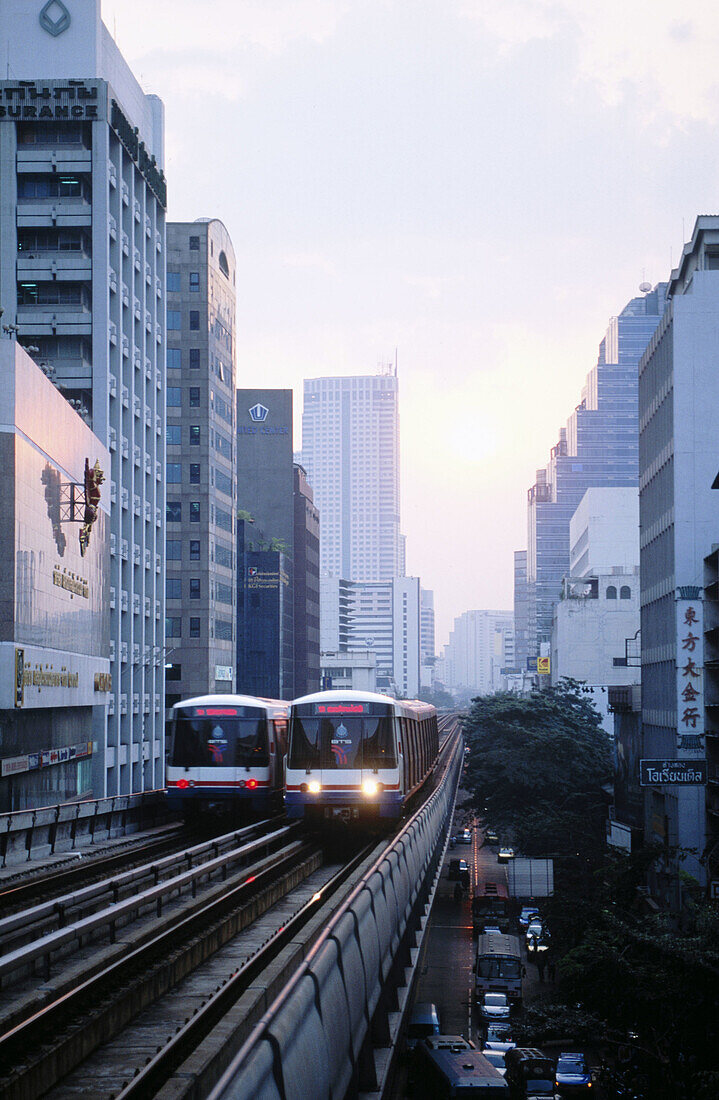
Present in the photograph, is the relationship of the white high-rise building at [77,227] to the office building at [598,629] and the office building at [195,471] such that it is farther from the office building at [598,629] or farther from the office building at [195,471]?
the office building at [598,629]

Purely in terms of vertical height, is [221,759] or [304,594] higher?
[304,594]

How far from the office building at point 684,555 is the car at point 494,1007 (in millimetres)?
7566

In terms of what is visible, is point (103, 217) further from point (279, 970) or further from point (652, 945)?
point (279, 970)

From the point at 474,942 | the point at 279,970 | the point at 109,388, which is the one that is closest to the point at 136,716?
the point at 109,388

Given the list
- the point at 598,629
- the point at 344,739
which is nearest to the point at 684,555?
the point at 344,739

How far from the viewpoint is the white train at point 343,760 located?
31.1 m

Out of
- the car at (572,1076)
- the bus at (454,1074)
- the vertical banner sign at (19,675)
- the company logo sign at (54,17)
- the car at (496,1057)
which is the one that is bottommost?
the car at (496,1057)

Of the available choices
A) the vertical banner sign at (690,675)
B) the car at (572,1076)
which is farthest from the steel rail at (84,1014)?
the vertical banner sign at (690,675)

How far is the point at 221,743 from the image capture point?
1337 inches

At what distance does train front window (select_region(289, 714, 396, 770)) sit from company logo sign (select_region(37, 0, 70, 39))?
56641 mm

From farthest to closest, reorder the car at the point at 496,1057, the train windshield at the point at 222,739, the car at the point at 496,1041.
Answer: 1. the car at the point at 496,1041
2. the car at the point at 496,1057
3. the train windshield at the point at 222,739

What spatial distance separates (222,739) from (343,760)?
13.7 feet

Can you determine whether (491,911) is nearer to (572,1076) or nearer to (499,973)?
(499,973)

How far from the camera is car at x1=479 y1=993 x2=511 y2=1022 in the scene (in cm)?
4559
